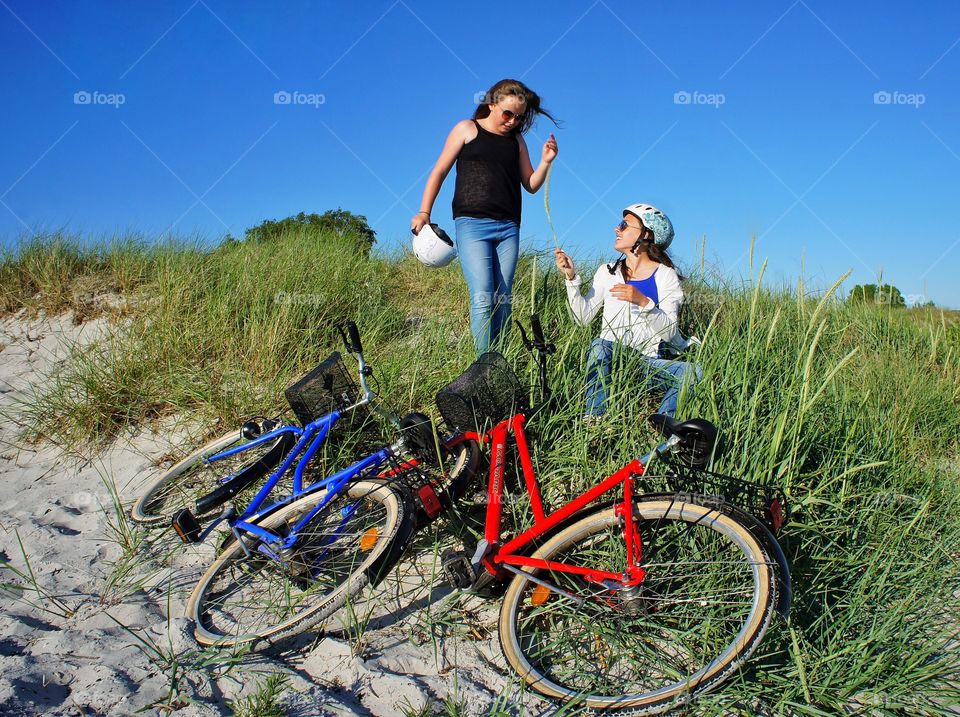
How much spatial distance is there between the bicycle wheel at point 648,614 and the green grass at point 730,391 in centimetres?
16

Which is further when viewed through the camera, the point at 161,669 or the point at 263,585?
the point at 263,585

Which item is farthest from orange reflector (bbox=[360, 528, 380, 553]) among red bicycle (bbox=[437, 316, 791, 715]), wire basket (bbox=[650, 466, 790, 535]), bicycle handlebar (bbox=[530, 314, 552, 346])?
wire basket (bbox=[650, 466, 790, 535])

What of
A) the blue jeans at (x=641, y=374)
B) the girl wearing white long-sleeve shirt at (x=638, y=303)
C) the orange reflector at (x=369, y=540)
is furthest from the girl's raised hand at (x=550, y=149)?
the orange reflector at (x=369, y=540)

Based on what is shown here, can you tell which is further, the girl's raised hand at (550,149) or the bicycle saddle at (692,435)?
the girl's raised hand at (550,149)

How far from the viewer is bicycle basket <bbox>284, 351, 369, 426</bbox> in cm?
308

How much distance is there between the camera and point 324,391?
3.09m

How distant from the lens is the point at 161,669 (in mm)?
2479

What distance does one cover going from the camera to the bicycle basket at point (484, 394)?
286 centimetres

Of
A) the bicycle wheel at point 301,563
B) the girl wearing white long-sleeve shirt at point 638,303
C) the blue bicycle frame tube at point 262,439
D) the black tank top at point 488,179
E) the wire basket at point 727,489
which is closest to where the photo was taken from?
the wire basket at point 727,489

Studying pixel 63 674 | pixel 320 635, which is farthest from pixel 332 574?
pixel 63 674

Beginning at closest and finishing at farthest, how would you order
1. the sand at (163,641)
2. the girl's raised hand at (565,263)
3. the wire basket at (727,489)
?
the sand at (163,641) → the wire basket at (727,489) → the girl's raised hand at (565,263)

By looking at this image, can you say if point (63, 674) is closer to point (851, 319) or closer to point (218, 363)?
point (218, 363)

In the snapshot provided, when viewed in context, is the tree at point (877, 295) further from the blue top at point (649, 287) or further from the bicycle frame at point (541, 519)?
the bicycle frame at point (541, 519)

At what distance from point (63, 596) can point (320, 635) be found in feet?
4.38
